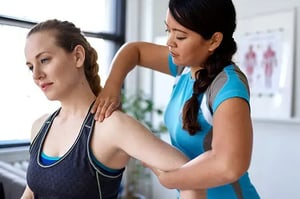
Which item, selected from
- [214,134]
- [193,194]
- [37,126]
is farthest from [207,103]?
[37,126]

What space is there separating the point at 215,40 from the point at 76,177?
1.64 ft

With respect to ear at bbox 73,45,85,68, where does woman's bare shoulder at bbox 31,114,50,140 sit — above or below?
below

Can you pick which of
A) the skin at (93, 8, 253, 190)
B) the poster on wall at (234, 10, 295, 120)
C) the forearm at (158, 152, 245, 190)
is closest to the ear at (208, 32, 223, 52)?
the skin at (93, 8, 253, 190)

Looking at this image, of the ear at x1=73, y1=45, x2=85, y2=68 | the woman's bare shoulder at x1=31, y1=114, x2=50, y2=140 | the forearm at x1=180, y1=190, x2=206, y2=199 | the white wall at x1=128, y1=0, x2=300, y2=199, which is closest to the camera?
the forearm at x1=180, y1=190, x2=206, y2=199

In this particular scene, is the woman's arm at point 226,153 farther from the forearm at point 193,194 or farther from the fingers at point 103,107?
the fingers at point 103,107

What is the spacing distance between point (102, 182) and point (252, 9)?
2.34m

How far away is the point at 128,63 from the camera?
1325 mm

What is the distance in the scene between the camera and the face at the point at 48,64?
104 cm

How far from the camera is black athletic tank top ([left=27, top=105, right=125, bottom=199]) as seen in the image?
977 millimetres

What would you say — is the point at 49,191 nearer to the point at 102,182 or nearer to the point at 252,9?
the point at 102,182

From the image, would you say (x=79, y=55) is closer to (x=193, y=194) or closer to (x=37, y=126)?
(x=37, y=126)

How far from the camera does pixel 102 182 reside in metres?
1.00

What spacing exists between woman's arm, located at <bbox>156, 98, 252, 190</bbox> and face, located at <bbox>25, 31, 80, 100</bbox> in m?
0.40

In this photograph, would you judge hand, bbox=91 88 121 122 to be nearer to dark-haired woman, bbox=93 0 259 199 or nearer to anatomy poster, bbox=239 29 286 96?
dark-haired woman, bbox=93 0 259 199
